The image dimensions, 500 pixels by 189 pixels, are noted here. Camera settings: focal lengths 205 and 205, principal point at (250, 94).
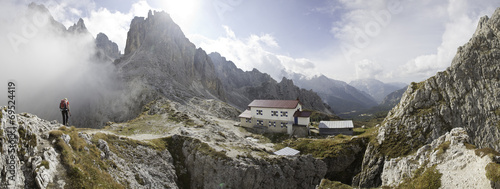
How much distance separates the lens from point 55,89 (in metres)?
128

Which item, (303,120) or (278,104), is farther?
(278,104)

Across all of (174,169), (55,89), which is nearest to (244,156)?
(174,169)

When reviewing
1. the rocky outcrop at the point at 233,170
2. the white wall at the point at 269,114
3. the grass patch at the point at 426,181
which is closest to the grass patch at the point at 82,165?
the rocky outcrop at the point at 233,170

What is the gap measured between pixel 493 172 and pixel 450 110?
4967cm

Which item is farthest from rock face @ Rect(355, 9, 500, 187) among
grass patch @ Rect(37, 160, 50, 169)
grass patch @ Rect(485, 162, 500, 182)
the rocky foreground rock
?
grass patch @ Rect(37, 160, 50, 169)

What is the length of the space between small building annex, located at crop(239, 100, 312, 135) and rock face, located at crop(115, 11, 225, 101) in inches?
2077

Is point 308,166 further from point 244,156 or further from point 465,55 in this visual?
point 465,55

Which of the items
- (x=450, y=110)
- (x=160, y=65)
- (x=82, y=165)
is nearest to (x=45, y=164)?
(x=82, y=165)

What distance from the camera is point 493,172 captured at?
1695 centimetres

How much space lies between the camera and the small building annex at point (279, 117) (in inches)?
2520

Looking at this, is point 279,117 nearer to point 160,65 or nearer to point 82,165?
point 82,165

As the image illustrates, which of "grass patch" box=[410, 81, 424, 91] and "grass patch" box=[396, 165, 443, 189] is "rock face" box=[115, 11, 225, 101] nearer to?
"grass patch" box=[410, 81, 424, 91]

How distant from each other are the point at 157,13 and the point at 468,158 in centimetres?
18757

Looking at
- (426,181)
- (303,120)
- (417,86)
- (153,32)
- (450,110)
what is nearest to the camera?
(426,181)
